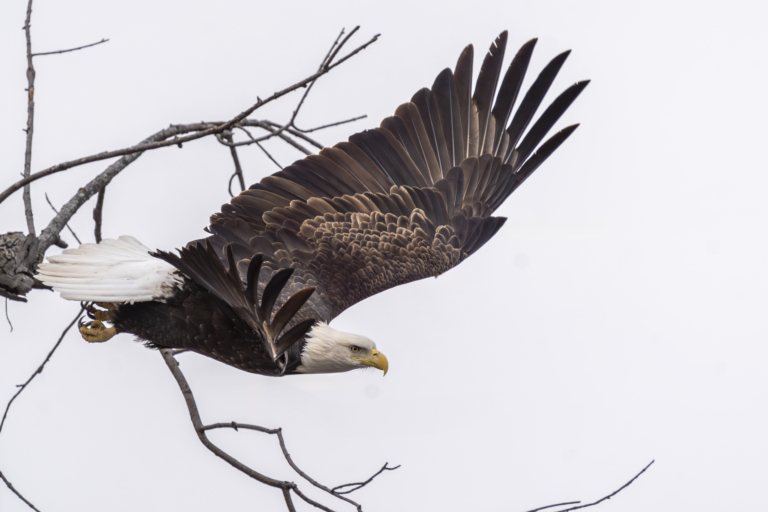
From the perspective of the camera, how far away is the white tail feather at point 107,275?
3.56m

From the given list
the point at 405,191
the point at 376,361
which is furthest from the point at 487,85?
the point at 376,361

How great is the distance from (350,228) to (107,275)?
1381mm

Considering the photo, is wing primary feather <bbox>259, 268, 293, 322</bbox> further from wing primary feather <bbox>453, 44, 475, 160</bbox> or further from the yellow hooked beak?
wing primary feather <bbox>453, 44, 475, 160</bbox>

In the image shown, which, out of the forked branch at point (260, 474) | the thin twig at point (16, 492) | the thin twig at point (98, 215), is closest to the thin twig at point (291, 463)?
the forked branch at point (260, 474)

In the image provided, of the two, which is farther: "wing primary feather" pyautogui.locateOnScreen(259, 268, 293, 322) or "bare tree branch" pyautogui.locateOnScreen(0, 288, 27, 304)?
"bare tree branch" pyautogui.locateOnScreen(0, 288, 27, 304)

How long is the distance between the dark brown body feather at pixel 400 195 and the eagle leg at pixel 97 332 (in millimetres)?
273

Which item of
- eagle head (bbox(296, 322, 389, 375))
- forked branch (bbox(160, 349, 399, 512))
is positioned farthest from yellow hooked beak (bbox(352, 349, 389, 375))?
forked branch (bbox(160, 349, 399, 512))

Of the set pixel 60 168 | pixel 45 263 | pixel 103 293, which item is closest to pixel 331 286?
pixel 103 293

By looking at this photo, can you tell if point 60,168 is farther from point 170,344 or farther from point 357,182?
point 357,182

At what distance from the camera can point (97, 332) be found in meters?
4.01

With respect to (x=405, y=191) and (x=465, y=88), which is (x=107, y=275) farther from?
(x=465, y=88)

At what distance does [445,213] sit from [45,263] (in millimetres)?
2315

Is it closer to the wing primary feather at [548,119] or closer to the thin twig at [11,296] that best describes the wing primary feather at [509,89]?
the wing primary feather at [548,119]

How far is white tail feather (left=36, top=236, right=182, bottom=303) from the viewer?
3561mm
